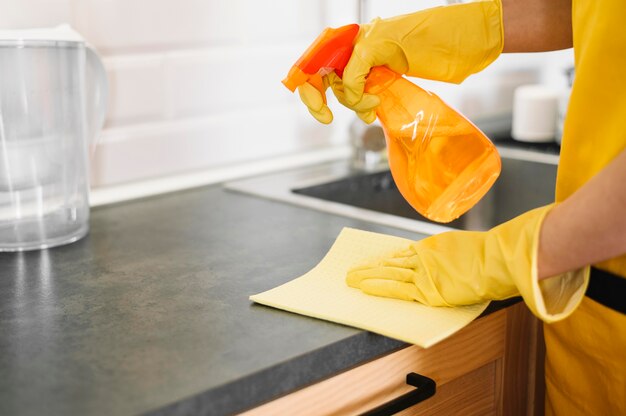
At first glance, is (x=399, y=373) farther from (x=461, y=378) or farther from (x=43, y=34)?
(x=43, y=34)

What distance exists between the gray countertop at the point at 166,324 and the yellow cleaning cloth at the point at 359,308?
0.05ft

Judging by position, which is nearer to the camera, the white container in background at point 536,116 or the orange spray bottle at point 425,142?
the orange spray bottle at point 425,142

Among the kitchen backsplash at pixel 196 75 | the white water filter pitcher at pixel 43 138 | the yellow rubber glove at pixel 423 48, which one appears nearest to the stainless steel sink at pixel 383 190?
the kitchen backsplash at pixel 196 75

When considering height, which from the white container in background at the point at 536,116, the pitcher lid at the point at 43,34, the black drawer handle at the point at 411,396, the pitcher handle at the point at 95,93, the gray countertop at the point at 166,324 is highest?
the pitcher lid at the point at 43,34

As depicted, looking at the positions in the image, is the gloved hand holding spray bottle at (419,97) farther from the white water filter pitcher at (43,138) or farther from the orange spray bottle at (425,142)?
the white water filter pitcher at (43,138)

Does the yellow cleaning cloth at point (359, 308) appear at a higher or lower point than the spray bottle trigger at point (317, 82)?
lower

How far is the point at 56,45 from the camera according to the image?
3.88 ft

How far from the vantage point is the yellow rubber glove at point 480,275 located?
0.93 metres

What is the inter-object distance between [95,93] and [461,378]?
726 mm

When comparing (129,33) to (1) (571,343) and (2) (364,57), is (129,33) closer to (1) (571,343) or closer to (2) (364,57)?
(2) (364,57)

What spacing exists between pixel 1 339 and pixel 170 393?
0.25 m

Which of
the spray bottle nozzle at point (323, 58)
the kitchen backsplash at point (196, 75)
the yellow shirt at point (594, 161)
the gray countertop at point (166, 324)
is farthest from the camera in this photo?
the kitchen backsplash at point (196, 75)

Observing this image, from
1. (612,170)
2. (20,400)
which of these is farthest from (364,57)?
(20,400)

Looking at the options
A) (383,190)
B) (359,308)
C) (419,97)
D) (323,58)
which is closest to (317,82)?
(323,58)
